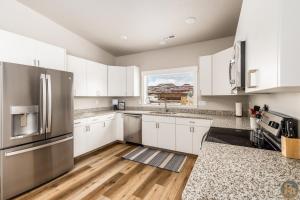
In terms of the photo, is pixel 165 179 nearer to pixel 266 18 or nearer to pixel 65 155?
pixel 65 155

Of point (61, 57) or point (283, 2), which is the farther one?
point (61, 57)

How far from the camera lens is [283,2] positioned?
497mm

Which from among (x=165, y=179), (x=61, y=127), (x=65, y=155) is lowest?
(x=165, y=179)

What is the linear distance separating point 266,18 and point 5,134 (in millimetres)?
2587

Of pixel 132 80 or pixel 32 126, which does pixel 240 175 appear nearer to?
pixel 32 126

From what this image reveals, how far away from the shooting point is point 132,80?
401cm

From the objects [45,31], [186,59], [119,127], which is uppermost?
[45,31]

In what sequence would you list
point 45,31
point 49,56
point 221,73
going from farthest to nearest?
point 45,31 < point 221,73 < point 49,56

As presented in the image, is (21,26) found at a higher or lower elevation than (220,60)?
higher

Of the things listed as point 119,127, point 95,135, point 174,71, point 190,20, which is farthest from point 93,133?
point 190,20

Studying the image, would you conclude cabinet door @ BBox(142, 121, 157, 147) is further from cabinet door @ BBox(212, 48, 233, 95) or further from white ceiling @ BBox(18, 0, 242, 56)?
white ceiling @ BBox(18, 0, 242, 56)

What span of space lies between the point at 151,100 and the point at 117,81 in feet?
3.64

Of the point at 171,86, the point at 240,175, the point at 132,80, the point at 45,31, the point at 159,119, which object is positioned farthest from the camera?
the point at 132,80

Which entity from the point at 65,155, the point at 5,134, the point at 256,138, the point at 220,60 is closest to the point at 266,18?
the point at 256,138
